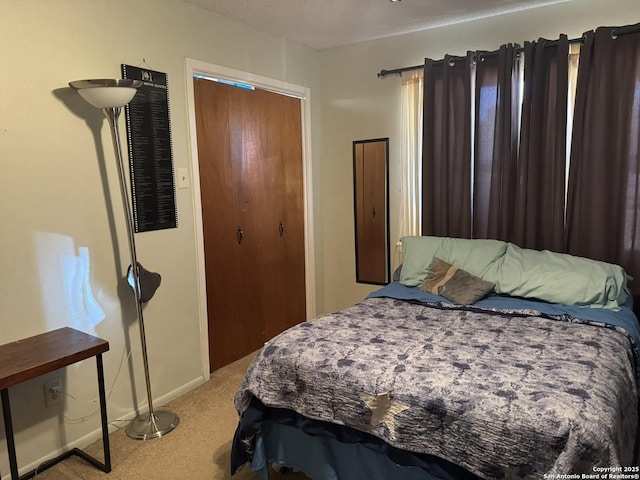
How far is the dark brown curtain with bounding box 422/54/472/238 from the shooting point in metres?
3.15

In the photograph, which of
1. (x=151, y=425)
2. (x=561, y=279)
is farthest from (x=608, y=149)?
(x=151, y=425)

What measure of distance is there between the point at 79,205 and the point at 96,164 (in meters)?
0.23

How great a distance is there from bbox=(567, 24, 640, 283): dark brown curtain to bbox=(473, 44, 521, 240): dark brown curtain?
1.17 feet

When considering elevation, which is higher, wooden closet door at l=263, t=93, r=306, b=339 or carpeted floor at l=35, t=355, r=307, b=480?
wooden closet door at l=263, t=93, r=306, b=339

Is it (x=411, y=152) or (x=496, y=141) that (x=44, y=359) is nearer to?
(x=411, y=152)

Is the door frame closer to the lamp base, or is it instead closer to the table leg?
the lamp base

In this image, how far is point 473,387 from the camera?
1.59 meters

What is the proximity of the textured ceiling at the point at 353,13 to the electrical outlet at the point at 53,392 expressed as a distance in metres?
2.21

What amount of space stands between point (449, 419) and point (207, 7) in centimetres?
265

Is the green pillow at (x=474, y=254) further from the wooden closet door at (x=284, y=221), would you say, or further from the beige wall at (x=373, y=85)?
the wooden closet door at (x=284, y=221)

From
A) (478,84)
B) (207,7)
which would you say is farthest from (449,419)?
(207,7)

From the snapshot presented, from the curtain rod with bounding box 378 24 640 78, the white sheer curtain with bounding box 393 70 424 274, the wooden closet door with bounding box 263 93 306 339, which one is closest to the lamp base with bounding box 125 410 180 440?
the wooden closet door with bounding box 263 93 306 339

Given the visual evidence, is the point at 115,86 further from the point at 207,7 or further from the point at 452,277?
the point at 452,277

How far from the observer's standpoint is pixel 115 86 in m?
2.03
